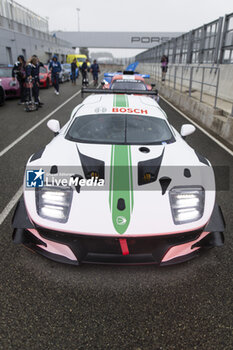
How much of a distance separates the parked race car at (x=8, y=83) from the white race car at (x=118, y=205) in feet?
32.6

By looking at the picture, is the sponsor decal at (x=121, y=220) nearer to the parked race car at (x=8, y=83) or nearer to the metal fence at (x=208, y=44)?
the parked race car at (x=8, y=83)

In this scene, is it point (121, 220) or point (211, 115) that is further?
point (211, 115)

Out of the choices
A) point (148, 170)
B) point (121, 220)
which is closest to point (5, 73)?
point (148, 170)

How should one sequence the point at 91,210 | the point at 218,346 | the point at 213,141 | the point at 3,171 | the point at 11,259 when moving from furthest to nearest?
1. the point at 213,141
2. the point at 3,171
3. the point at 11,259
4. the point at 91,210
5. the point at 218,346

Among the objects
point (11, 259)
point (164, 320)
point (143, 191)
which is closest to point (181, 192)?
point (143, 191)

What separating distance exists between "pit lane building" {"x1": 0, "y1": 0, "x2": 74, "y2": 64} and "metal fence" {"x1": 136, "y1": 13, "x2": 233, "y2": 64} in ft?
48.2

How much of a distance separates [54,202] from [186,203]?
1.16 m

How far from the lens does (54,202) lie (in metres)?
2.38

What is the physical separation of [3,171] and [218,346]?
4.09 m

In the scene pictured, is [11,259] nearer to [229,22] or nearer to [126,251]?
[126,251]

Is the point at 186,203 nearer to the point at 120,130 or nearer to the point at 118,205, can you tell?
the point at 118,205

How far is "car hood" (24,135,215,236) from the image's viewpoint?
2189mm

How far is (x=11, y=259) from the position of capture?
8.75 ft

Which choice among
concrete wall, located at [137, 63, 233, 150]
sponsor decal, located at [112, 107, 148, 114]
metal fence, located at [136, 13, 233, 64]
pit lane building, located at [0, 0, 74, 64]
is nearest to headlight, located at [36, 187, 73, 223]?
sponsor decal, located at [112, 107, 148, 114]
